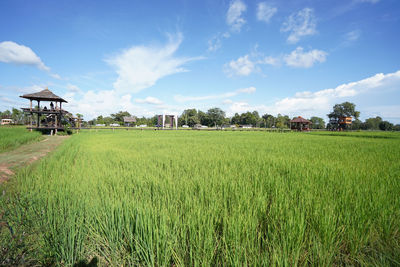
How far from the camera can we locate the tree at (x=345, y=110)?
70.4 m

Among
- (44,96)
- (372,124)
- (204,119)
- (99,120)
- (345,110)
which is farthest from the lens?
(99,120)

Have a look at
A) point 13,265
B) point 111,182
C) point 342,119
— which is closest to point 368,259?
point 13,265

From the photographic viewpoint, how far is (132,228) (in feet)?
5.15

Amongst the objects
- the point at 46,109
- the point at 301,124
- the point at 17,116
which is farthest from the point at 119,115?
the point at 301,124

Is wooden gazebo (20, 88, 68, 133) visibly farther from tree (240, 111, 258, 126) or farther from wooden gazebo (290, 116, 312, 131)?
tree (240, 111, 258, 126)

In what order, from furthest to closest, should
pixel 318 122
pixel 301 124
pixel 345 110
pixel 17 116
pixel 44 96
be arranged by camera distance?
pixel 318 122 → pixel 345 110 → pixel 17 116 → pixel 301 124 → pixel 44 96

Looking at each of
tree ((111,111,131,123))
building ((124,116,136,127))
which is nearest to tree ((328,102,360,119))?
building ((124,116,136,127))

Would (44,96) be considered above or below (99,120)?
below

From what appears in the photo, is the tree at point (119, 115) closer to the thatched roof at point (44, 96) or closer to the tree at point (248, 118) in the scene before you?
the tree at point (248, 118)

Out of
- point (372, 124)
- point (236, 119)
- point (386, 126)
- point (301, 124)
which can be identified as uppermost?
point (236, 119)

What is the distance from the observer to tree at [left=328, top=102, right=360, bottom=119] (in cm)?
7044

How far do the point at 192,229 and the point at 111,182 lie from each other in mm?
2058

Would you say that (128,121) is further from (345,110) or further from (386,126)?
(386,126)

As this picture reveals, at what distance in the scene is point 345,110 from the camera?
71875mm
